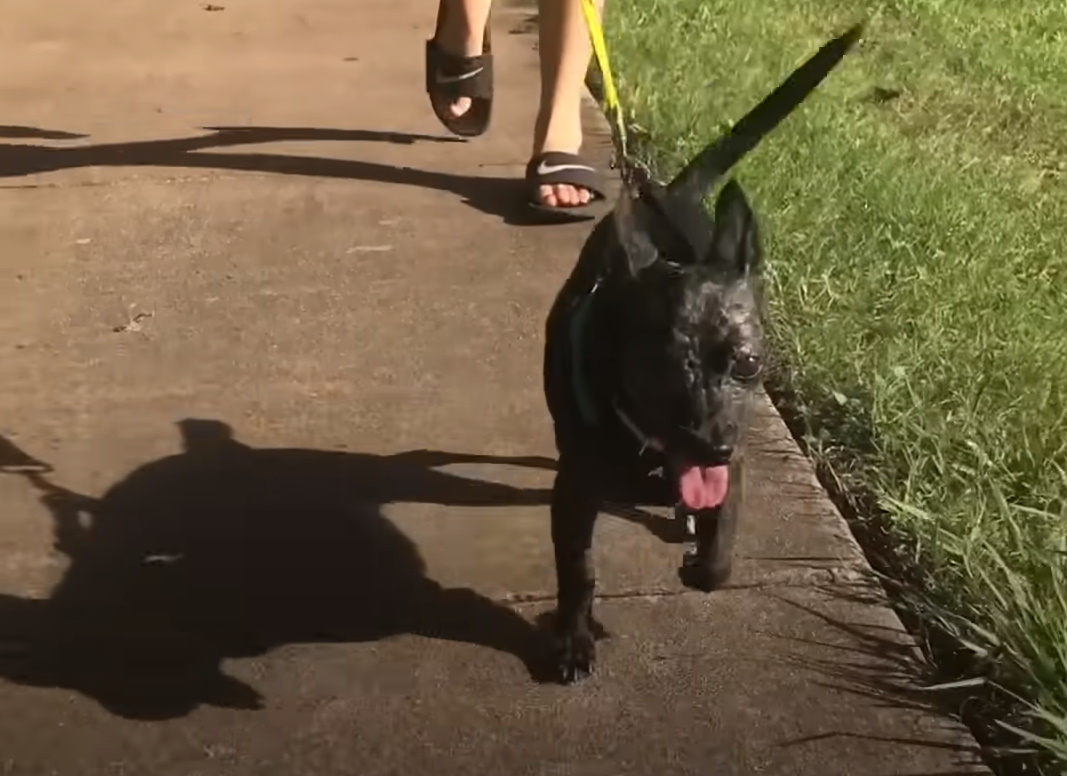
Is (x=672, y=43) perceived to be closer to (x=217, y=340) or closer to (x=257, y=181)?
(x=257, y=181)

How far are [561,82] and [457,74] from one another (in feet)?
1.30

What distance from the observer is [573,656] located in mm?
2744

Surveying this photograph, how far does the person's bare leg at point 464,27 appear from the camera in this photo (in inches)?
188

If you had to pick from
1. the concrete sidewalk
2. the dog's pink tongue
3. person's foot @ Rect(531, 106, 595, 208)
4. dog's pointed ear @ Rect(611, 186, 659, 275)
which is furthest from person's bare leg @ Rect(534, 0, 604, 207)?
the dog's pink tongue

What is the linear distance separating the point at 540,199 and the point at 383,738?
7.37 ft

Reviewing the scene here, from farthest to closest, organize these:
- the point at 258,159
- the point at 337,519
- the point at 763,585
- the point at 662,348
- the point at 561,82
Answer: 1. the point at 258,159
2. the point at 561,82
3. the point at 337,519
4. the point at 763,585
5. the point at 662,348

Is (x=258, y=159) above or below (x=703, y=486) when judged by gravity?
below

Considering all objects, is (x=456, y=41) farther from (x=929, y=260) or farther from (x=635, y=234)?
(x=635, y=234)

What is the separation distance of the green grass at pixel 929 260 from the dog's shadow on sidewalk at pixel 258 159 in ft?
1.84

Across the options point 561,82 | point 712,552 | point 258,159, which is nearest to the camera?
point 712,552

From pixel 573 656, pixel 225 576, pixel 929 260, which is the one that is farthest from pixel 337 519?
pixel 929 260

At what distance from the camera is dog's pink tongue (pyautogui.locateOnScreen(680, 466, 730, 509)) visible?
2.22 meters

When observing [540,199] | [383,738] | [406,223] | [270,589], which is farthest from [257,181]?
[383,738]

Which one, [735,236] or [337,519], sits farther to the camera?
[337,519]
